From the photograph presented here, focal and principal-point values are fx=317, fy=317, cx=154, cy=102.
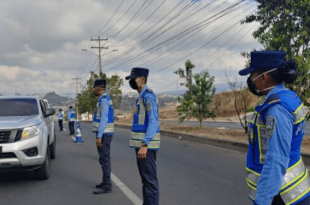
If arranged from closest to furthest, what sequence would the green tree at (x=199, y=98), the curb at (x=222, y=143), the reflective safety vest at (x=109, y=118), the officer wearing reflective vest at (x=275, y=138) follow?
the officer wearing reflective vest at (x=275, y=138) < the reflective safety vest at (x=109, y=118) < the curb at (x=222, y=143) < the green tree at (x=199, y=98)

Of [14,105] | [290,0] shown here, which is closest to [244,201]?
[14,105]

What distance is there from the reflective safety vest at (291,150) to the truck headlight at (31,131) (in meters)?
4.95

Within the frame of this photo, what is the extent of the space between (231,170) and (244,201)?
2271 mm

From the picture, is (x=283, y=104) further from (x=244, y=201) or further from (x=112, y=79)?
(x=112, y=79)

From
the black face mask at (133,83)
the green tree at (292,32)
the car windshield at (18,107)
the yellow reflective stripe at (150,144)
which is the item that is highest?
the green tree at (292,32)

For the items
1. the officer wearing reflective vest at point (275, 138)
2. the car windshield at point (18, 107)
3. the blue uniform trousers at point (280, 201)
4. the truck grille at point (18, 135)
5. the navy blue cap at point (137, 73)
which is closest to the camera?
the officer wearing reflective vest at point (275, 138)

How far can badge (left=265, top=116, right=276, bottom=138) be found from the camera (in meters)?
1.90

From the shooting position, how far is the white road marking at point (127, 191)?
197 inches

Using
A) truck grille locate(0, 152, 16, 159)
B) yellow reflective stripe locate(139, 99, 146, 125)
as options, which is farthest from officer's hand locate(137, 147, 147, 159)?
Result: truck grille locate(0, 152, 16, 159)

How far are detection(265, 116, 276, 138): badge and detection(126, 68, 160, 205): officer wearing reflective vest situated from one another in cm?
206

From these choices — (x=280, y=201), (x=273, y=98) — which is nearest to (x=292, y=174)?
(x=280, y=201)

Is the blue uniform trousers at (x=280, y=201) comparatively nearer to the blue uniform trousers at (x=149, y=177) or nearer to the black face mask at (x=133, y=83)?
the blue uniform trousers at (x=149, y=177)

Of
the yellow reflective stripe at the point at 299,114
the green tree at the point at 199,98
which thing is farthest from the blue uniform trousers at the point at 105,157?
the green tree at the point at 199,98

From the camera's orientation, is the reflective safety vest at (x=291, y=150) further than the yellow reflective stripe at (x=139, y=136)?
No
